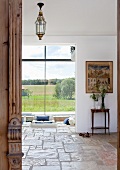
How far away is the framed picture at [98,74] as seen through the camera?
25.8ft

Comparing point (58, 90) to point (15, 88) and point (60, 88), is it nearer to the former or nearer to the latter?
point (60, 88)

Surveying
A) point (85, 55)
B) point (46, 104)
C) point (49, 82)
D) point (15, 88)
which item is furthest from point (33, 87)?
point (15, 88)

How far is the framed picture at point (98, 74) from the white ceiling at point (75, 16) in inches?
35.6

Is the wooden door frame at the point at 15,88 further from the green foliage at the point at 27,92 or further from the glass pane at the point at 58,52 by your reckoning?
the green foliage at the point at 27,92

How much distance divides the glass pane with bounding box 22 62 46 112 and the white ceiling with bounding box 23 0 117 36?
3.76 metres

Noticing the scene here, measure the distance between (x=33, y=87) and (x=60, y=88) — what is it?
118 cm

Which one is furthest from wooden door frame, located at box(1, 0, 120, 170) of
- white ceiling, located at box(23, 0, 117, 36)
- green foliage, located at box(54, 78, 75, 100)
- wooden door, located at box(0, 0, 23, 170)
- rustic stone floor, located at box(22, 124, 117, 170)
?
green foliage, located at box(54, 78, 75, 100)

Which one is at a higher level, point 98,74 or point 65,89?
point 98,74

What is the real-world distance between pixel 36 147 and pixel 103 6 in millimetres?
3360

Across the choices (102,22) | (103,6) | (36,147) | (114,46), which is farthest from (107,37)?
(36,147)

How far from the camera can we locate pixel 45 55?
11391mm

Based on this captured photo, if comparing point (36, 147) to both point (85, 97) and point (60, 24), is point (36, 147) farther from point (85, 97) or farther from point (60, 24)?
point (60, 24)

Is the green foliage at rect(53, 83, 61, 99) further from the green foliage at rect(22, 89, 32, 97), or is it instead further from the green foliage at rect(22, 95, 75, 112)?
the green foliage at rect(22, 89, 32, 97)

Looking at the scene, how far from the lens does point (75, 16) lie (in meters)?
6.32
